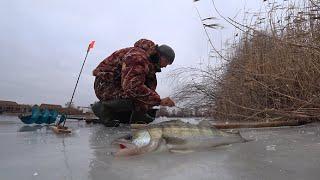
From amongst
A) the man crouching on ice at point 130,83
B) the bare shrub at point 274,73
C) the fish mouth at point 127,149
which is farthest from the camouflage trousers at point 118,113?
the fish mouth at point 127,149

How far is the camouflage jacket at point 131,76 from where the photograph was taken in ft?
14.5

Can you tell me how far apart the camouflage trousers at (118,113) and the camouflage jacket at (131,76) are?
7cm

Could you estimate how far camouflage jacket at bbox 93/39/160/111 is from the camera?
443 cm

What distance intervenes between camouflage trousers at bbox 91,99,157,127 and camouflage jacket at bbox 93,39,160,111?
7 cm

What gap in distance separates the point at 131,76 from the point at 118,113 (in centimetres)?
91

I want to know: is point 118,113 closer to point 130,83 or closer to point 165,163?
point 130,83

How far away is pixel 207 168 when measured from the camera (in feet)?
6.47

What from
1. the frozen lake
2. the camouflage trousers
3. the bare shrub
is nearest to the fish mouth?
the frozen lake

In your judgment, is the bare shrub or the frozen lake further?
the bare shrub

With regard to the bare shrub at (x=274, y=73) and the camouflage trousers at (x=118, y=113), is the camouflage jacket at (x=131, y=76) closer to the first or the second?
the camouflage trousers at (x=118, y=113)

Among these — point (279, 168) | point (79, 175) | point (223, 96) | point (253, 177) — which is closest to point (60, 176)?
point (79, 175)

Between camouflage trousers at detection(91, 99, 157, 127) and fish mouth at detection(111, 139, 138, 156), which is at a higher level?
camouflage trousers at detection(91, 99, 157, 127)

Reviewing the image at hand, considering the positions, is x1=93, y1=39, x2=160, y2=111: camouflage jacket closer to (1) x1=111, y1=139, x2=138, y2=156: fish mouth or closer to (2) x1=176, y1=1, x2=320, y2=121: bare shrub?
(2) x1=176, y1=1, x2=320, y2=121: bare shrub

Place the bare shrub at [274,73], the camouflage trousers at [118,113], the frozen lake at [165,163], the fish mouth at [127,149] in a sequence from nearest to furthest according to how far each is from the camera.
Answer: the frozen lake at [165,163] < the fish mouth at [127,149] < the bare shrub at [274,73] < the camouflage trousers at [118,113]
